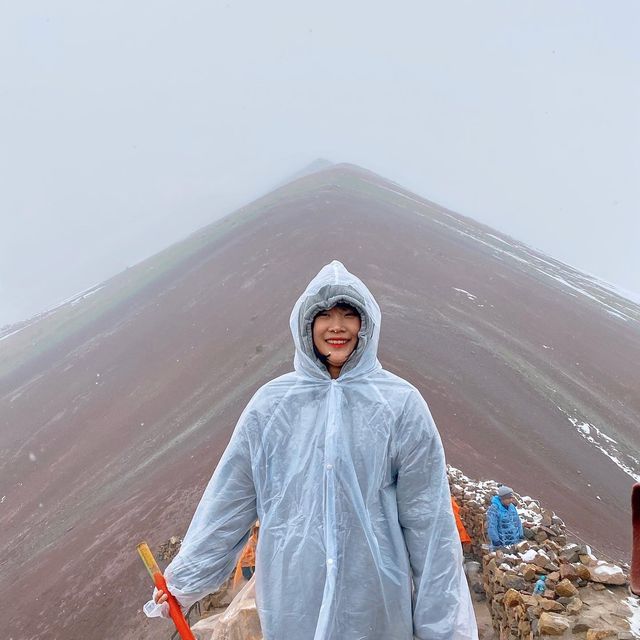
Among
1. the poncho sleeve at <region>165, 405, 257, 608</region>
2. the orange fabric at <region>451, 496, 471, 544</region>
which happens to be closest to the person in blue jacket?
the orange fabric at <region>451, 496, 471, 544</region>

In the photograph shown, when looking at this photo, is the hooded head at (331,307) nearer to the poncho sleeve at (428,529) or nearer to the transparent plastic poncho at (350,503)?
the transparent plastic poncho at (350,503)

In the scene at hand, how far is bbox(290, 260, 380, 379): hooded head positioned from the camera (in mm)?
2154

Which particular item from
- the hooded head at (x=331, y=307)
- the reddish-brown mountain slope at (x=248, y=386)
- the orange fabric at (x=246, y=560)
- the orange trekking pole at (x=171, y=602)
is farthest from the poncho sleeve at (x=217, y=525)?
the reddish-brown mountain slope at (x=248, y=386)

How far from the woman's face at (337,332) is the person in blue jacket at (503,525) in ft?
Answer: 15.3

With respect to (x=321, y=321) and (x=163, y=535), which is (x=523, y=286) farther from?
(x=321, y=321)

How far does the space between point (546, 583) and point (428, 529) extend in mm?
3462

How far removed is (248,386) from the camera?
48.6 feet

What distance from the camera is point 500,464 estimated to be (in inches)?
428

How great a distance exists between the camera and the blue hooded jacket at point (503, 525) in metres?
5.86

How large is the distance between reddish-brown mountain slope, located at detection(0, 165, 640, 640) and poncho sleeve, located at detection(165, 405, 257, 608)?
21.7ft

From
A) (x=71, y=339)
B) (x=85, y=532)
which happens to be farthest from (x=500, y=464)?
(x=71, y=339)

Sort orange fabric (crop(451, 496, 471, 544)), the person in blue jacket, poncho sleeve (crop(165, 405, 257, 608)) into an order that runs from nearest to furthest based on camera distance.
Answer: poncho sleeve (crop(165, 405, 257, 608))
the person in blue jacket
orange fabric (crop(451, 496, 471, 544))

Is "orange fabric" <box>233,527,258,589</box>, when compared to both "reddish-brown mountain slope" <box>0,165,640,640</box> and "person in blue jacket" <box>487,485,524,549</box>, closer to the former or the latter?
"reddish-brown mountain slope" <box>0,165,640,640</box>

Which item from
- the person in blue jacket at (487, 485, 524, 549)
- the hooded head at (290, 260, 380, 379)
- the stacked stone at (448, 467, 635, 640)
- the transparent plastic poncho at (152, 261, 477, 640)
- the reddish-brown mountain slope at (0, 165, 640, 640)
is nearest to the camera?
the transparent plastic poncho at (152, 261, 477, 640)
